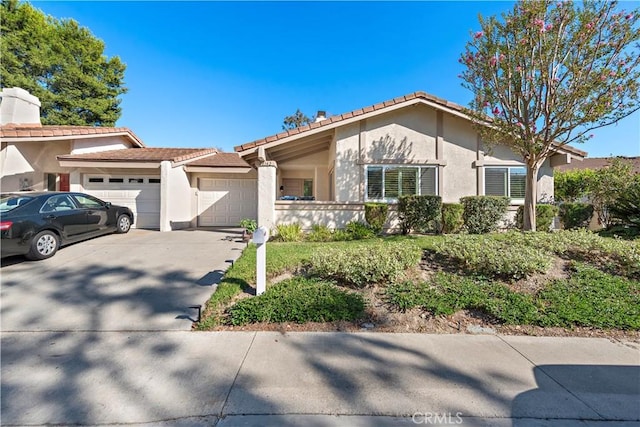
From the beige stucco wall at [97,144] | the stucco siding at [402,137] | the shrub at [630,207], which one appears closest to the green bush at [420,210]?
the stucco siding at [402,137]

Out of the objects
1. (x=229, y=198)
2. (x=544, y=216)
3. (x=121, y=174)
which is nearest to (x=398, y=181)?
(x=544, y=216)

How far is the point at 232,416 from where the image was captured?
2.06 meters

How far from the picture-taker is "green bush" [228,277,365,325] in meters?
3.55

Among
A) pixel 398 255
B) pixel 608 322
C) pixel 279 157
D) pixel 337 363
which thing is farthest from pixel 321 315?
pixel 279 157

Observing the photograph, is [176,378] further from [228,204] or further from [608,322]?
A: [228,204]

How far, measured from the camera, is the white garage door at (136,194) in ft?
36.2

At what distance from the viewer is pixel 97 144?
11953 millimetres

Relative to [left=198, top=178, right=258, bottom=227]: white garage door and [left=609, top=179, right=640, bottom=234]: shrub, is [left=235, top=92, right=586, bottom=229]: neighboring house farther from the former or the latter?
[left=198, top=178, right=258, bottom=227]: white garage door

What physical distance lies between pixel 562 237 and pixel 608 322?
273 cm

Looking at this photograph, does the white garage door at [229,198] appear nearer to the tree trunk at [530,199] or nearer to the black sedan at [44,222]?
the black sedan at [44,222]

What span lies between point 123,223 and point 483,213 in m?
11.8

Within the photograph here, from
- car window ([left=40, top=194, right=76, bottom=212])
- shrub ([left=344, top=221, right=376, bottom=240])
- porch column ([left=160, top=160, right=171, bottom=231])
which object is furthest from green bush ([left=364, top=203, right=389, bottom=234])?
car window ([left=40, top=194, right=76, bottom=212])

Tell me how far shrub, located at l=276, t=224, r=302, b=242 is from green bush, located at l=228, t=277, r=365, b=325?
12.9 ft

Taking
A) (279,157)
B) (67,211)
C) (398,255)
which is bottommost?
(398,255)
